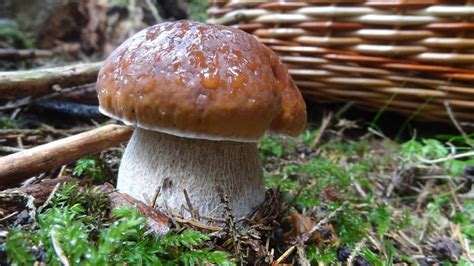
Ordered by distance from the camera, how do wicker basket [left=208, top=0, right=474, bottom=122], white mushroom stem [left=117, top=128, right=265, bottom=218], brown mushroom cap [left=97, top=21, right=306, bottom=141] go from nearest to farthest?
brown mushroom cap [left=97, top=21, right=306, bottom=141]
white mushroom stem [left=117, top=128, right=265, bottom=218]
wicker basket [left=208, top=0, right=474, bottom=122]

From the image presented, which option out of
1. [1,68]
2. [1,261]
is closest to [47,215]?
[1,261]

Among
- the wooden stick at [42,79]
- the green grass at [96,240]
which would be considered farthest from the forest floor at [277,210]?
the wooden stick at [42,79]

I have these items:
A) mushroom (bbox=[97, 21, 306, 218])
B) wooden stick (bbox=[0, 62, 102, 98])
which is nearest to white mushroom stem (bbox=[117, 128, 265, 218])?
mushroom (bbox=[97, 21, 306, 218])

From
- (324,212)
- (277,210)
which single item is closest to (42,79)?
(277,210)

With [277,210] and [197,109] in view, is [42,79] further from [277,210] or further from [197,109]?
[277,210]

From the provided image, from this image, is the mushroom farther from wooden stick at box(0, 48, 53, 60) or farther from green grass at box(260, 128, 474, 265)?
wooden stick at box(0, 48, 53, 60)

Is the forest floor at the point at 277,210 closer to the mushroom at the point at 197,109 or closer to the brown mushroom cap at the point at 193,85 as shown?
the mushroom at the point at 197,109
